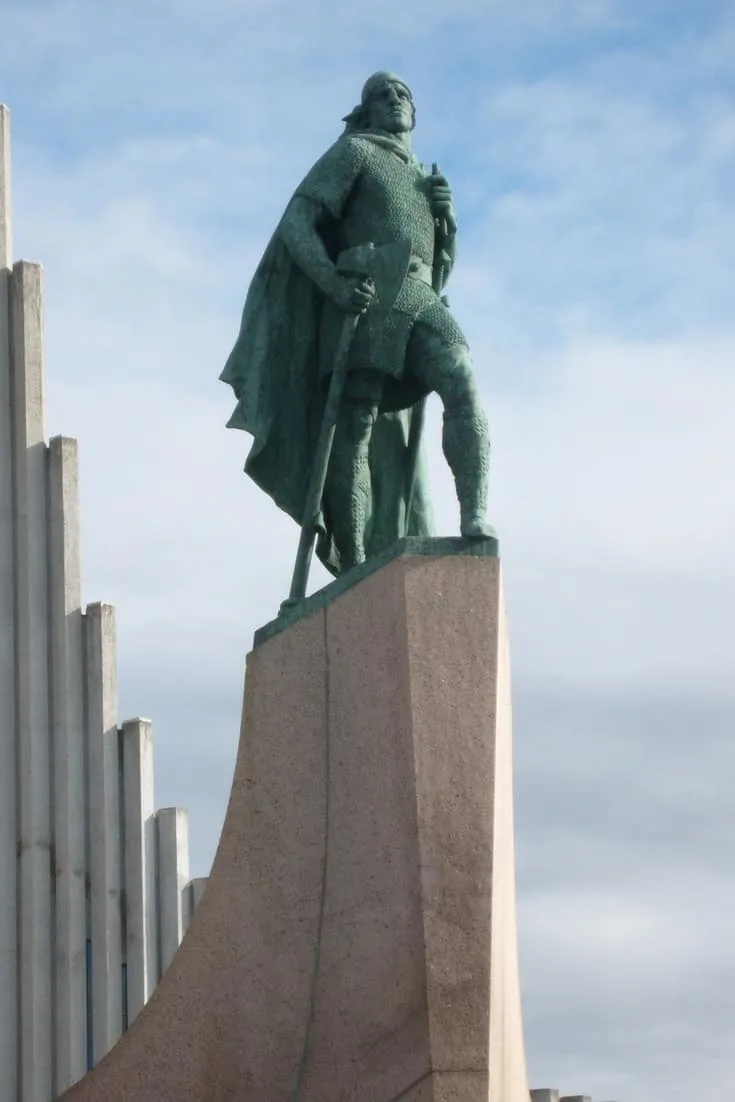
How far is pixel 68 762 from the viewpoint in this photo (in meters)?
20.5

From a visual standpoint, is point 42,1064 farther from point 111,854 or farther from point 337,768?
point 337,768

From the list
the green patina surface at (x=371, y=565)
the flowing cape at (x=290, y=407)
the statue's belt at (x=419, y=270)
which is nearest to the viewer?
the green patina surface at (x=371, y=565)

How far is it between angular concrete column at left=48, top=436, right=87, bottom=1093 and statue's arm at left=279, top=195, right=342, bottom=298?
5.76m

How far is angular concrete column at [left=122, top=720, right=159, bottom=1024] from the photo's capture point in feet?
68.9

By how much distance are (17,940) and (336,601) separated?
6.46 meters

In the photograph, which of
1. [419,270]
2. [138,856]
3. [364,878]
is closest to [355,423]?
[419,270]

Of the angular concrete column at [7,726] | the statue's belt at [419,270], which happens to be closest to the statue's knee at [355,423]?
the statue's belt at [419,270]

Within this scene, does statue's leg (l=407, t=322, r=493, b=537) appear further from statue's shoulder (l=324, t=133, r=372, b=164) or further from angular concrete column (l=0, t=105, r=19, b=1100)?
angular concrete column (l=0, t=105, r=19, b=1100)

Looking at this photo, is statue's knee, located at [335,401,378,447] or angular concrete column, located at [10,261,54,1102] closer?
statue's knee, located at [335,401,378,447]

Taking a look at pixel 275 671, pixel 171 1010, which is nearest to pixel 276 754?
pixel 275 671

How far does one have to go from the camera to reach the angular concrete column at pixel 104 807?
20.6m

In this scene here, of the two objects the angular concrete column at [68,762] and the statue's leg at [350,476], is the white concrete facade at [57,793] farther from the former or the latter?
the statue's leg at [350,476]

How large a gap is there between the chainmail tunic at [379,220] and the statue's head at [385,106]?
152 mm

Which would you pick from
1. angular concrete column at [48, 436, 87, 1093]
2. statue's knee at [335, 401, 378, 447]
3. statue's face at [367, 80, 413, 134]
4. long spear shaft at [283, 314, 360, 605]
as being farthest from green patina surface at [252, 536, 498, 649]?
angular concrete column at [48, 436, 87, 1093]
